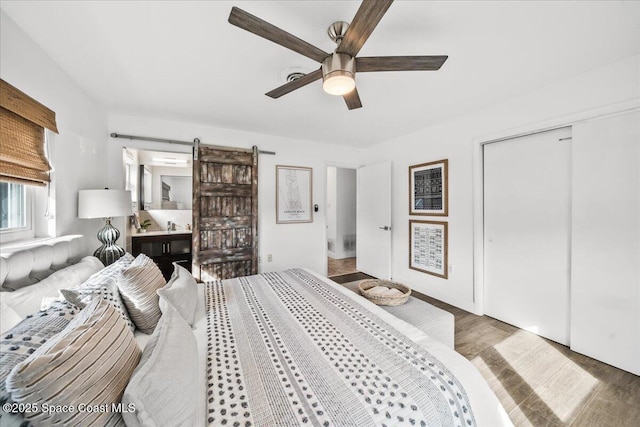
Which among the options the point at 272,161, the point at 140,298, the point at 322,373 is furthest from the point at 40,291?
the point at 272,161

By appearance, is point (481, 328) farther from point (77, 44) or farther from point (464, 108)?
point (77, 44)

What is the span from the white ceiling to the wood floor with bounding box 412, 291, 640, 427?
237 cm

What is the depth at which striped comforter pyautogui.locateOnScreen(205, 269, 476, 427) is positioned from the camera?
842 millimetres

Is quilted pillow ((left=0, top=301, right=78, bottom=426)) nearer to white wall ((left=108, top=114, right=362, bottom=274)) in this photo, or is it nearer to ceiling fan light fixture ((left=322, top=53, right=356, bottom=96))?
ceiling fan light fixture ((left=322, top=53, right=356, bottom=96))

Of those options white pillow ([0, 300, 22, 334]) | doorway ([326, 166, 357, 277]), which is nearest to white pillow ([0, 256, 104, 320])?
white pillow ([0, 300, 22, 334])

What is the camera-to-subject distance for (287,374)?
1.03 metres

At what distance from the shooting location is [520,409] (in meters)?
1.53

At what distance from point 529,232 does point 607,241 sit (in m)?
0.54


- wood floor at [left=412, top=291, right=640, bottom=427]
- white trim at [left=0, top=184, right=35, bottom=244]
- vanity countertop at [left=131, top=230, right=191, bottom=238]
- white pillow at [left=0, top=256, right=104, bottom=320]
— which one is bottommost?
wood floor at [left=412, top=291, right=640, bottom=427]

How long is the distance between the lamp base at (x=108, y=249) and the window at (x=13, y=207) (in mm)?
573

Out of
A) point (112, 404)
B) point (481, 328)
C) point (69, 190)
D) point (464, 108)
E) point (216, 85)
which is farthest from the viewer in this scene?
point (464, 108)

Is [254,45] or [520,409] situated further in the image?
[254,45]

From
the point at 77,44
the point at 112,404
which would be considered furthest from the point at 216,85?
the point at 112,404

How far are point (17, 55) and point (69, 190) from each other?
3.14ft
